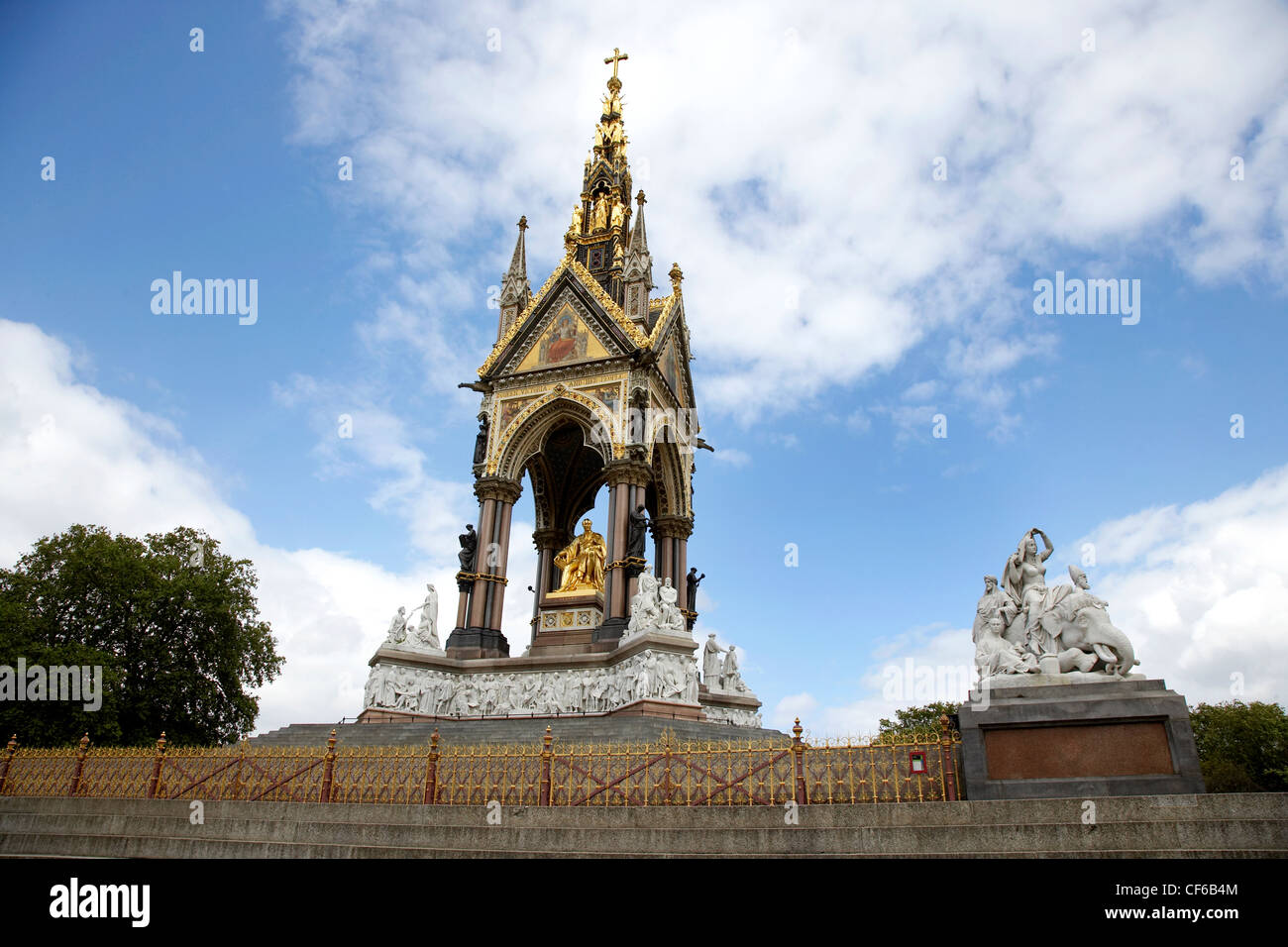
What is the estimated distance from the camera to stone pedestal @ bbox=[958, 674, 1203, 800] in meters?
8.36

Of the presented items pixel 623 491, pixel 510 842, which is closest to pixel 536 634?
pixel 623 491

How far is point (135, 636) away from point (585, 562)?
16.8 meters

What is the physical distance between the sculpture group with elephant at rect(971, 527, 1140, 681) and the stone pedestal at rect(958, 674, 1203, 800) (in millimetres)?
270

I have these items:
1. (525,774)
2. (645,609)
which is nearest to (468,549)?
(645,609)

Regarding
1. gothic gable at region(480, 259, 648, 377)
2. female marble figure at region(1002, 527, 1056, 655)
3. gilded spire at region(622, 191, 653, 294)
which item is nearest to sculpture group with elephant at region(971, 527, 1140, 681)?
female marble figure at region(1002, 527, 1056, 655)

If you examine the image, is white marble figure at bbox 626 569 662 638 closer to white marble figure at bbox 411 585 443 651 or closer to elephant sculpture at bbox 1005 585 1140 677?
white marble figure at bbox 411 585 443 651

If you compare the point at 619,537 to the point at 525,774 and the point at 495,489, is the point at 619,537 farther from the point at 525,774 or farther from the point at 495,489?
the point at 525,774

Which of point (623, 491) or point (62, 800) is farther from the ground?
point (623, 491)

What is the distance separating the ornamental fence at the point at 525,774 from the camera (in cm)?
941

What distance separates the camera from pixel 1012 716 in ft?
29.0

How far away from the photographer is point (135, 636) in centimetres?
2778

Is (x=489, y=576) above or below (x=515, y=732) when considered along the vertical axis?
above

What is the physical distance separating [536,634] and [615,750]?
38.5 feet
